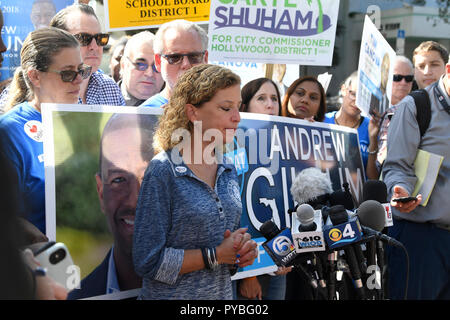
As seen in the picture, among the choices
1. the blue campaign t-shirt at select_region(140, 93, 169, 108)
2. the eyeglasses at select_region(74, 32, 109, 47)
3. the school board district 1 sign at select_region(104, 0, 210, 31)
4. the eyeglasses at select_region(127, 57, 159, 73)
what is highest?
the school board district 1 sign at select_region(104, 0, 210, 31)

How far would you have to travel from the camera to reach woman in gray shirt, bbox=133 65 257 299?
8.66 feet

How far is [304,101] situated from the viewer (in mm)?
4492

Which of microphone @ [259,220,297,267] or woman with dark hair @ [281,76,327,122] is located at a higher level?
woman with dark hair @ [281,76,327,122]

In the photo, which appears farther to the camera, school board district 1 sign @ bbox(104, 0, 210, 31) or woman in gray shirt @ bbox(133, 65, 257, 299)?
school board district 1 sign @ bbox(104, 0, 210, 31)

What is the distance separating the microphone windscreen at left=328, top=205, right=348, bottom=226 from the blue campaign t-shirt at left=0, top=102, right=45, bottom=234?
1.32m

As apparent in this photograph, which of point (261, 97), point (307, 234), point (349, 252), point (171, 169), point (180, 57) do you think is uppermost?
point (180, 57)

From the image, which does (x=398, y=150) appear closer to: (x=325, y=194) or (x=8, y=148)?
(x=325, y=194)

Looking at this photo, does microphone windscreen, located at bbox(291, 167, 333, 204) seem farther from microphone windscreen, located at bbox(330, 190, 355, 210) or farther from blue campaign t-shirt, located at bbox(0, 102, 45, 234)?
blue campaign t-shirt, located at bbox(0, 102, 45, 234)

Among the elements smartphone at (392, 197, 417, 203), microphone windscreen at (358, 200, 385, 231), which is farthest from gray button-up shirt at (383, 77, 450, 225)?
microphone windscreen at (358, 200, 385, 231)

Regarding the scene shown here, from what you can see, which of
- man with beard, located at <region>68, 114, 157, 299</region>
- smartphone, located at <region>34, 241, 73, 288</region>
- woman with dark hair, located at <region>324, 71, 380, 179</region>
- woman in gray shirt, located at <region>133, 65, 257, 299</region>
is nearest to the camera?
smartphone, located at <region>34, 241, 73, 288</region>

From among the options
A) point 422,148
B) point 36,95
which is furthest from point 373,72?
point 36,95

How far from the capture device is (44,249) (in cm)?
225

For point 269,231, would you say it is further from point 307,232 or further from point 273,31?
point 273,31

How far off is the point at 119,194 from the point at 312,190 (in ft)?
3.27
